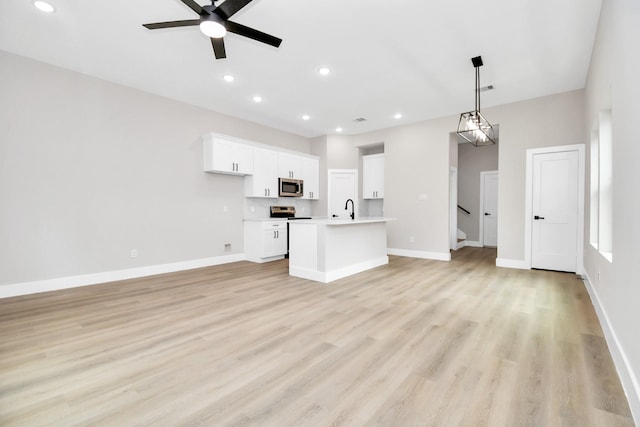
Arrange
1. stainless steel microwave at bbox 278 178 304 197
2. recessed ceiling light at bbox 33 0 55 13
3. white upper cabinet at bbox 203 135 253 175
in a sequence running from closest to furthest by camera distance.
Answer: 1. recessed ceiling light at bbox 33 0 55 13
2. white upper cabinet at bbox 203 135 253 175
3. stainless steel microwave at bbox 278 178 304 197

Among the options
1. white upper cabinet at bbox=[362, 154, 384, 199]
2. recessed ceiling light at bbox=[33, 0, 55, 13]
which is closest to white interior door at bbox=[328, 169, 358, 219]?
white upper cabinet at bbox=[362, 154, 384, 199]

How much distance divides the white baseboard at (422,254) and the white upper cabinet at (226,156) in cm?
385

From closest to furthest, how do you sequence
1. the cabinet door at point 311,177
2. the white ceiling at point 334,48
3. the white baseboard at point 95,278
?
the white ceiling at point 334,48, the white baseboard at point 95,278, the cabinet door at point 311,177

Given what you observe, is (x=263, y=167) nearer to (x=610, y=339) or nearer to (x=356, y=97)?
(x=356, y=97)

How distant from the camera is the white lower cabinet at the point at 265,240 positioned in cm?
596

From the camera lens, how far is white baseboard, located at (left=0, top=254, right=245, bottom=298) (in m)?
3.65

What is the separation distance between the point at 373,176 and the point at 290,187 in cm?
230

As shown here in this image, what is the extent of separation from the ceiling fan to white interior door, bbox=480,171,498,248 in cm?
751

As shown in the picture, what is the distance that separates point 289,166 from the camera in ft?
22.5

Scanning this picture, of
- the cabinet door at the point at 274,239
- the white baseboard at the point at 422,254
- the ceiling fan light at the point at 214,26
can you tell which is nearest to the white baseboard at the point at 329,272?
the cabinet door at the point at 274,239

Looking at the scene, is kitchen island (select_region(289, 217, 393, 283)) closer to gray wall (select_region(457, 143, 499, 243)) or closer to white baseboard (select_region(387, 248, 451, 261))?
white baseboard (select_region(387, 248, 451, 261))

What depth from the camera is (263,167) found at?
6289 millimetres

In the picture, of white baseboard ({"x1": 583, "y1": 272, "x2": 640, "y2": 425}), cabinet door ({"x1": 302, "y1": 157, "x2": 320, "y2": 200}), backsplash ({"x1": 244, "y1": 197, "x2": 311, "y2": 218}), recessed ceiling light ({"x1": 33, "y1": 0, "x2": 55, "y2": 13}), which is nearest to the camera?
white baseboard ({"x1": 583, "y1": 272, "x2": 640, "y2": 425})

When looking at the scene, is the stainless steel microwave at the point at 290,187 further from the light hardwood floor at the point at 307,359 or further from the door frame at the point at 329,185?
the light hardwood floor at the point at 307,359
